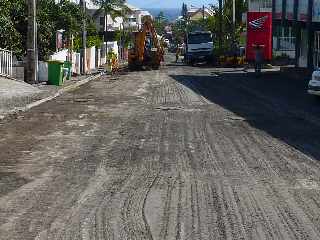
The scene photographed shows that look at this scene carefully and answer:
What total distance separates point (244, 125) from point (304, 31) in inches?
1295

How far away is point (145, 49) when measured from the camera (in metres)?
44.4

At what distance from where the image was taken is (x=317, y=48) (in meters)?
41.4

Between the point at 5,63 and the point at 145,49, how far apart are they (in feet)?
55.1

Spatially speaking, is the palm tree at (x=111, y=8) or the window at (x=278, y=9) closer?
the window at (x=278, y=9)

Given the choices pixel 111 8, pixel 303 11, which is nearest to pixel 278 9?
pixel 303 11

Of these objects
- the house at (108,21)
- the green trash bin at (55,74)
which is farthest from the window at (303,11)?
the house at (108,21)

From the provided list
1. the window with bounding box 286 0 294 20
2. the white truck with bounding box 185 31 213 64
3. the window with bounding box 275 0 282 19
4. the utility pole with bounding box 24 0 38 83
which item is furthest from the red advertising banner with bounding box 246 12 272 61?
the utility pole with bounding box 24 0 38 83

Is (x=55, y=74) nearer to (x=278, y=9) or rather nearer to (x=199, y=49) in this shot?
(x=278, y=9)

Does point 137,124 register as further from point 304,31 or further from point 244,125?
point 304,31

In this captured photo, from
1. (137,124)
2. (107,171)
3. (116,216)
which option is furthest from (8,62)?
(116,216)

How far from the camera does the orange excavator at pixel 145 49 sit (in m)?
43.8

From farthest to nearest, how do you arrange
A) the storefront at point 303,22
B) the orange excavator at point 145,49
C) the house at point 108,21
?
the house at point 108,21
the orange excavator at point 145,49
the storefront at point 303,22

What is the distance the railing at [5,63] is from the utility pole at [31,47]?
110 cm

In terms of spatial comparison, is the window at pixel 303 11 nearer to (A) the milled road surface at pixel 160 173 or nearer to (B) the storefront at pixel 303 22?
(B) the storefront at pixel 303 22
